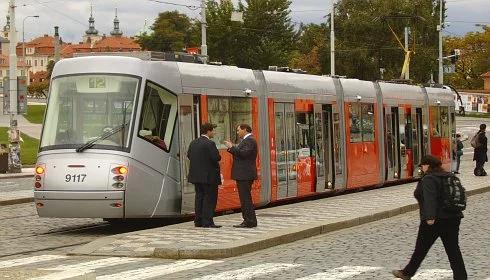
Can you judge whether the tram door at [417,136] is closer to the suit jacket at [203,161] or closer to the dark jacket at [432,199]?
the suit jacket at [203,161]

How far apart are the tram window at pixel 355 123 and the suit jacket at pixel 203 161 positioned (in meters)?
11.6

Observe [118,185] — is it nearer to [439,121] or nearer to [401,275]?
[401,275]

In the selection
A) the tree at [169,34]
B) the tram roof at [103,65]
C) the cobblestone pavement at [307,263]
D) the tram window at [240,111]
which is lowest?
the cobblestone pavement at [307,263]

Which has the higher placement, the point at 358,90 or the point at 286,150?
the point at 358,90

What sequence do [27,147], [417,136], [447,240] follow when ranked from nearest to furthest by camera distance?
[447,240], [417,136], [27,147]

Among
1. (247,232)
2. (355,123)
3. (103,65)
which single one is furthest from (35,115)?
(247,232)

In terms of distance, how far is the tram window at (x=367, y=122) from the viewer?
101 feet

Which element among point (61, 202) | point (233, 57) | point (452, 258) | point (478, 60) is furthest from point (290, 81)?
point (478, 60)

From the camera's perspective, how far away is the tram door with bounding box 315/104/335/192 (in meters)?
27.2

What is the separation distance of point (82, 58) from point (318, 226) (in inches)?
199

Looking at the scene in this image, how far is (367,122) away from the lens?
102ft

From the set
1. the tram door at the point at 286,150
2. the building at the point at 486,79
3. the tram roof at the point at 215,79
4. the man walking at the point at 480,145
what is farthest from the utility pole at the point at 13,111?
the building at the point at 486,79

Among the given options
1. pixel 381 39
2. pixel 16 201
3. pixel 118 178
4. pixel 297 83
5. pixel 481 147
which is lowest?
pixel 16 201

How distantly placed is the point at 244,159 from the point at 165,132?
6.42 ft
